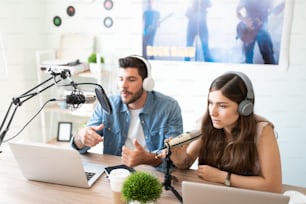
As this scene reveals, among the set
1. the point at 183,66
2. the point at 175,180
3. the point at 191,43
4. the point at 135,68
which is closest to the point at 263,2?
the point at 191,43

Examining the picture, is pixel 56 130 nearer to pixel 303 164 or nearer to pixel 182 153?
pixel 182 153

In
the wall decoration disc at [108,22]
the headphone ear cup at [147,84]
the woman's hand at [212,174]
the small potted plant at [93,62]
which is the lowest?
→ the woman's hand at [212,174]

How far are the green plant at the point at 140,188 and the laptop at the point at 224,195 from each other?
119mm

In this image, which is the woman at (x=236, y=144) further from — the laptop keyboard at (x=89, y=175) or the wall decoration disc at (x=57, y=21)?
the wall decoration disc at (x=57, y=21)

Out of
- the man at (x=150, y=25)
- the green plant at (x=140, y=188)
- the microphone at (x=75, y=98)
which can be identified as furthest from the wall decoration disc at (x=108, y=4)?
the green plant at (x=140, y=188)

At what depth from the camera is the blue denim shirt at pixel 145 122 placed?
176 cm

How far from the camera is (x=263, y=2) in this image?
7.90 feet

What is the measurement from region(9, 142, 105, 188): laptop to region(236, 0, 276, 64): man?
5.97ft

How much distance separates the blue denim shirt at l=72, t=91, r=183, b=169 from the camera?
1760mm

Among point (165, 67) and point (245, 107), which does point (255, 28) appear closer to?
point (165, 67)

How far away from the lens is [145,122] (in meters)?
1.78

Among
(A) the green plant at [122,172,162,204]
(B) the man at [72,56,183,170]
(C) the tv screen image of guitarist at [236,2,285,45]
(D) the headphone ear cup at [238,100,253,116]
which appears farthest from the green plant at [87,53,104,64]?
(A) the green plant at [122,172,162,204]

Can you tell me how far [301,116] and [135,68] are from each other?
1631 millimetres

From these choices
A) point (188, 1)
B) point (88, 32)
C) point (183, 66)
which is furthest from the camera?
point (88, 32)
